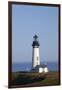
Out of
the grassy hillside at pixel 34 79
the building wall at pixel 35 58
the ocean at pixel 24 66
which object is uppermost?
the building wall at pixel 35 58

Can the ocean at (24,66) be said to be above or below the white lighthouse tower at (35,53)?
below

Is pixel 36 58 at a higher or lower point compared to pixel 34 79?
higher

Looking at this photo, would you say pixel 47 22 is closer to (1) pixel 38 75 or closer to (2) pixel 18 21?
(2) pixel 18 21

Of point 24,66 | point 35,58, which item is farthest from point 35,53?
point 24,66

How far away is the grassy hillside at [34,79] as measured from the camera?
2.29 metres

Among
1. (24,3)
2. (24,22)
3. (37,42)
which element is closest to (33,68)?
(37,42)

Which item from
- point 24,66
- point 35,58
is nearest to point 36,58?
point 35,58

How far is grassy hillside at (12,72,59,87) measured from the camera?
7.50 feet

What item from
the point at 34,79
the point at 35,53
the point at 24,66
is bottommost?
the point at 34,79

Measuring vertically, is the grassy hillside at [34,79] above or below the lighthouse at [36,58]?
below

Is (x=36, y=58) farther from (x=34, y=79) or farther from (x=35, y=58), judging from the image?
(x=34, y=79)

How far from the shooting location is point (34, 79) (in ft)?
7.62

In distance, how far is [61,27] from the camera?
2.41m

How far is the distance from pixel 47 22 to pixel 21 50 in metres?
0.35
